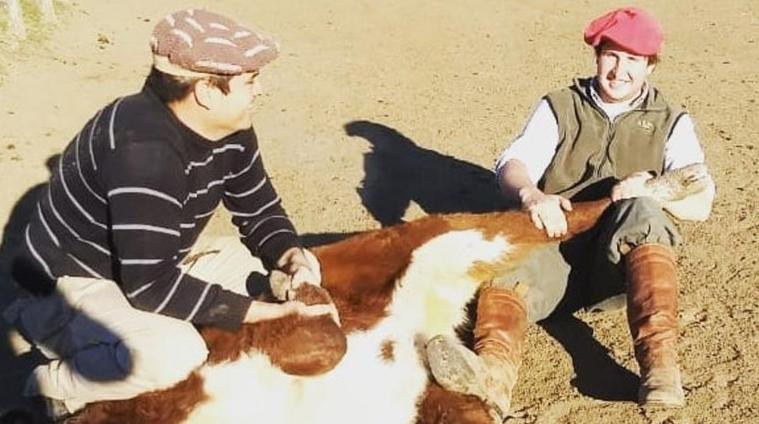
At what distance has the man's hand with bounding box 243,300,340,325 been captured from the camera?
275 centimetres

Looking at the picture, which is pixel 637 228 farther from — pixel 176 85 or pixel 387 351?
pixel 176 85

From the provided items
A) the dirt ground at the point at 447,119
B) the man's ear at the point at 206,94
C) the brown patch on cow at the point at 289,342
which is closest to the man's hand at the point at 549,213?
the dirt ground at the point at 447,119

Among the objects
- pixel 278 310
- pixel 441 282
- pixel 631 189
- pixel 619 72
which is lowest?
pixel 441 282

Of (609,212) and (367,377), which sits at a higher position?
(609,212)

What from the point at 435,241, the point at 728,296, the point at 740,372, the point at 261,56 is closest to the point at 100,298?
the point at 261,56

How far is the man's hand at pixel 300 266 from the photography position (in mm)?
2971

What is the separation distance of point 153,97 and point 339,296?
0.88 meters

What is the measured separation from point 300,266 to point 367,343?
0.30 m

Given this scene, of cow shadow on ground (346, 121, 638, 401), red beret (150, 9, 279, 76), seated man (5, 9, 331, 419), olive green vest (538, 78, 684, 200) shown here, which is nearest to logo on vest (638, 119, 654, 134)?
olive green vest (538, 78, 684, 200)

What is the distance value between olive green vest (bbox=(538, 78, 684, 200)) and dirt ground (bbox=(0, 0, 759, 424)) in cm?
52

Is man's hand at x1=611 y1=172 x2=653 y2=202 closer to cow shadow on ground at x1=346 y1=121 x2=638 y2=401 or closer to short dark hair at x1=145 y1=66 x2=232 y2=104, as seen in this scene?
cow shadow on ground at x1=346 y1=121 x2=638 y2=401

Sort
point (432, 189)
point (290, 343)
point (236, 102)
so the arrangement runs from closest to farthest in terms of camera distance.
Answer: point (236, 102), point (290, 343), point (432, 189)

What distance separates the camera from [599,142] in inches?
146

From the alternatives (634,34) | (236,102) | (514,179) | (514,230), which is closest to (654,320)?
(514,230)
